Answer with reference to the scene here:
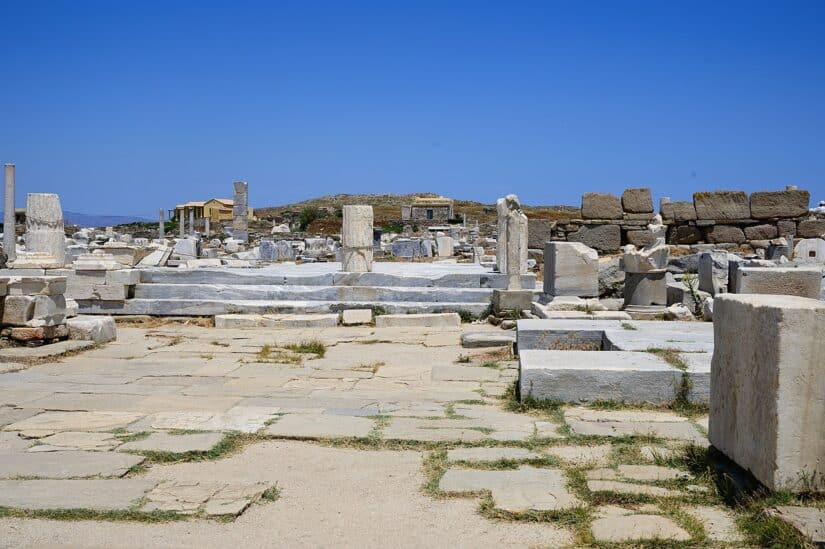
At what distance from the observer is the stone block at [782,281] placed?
26.8 feet

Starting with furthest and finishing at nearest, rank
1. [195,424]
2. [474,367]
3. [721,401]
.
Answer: [474,367]
[195,424]
[721,401]

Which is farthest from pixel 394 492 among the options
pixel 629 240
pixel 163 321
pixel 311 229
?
pixel 311 229

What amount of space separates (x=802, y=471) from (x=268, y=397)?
415 cm

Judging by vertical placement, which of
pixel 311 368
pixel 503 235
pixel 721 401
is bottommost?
Result: pixel 311 368

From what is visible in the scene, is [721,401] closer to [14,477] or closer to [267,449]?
[267,449]

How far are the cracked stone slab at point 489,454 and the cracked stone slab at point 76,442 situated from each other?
206 cm

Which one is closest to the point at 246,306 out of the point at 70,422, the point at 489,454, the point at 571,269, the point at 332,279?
the point at 332,279

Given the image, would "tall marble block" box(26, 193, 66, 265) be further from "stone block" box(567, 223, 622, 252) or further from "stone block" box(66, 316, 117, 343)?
"stone block" box(567, 223, 622, 252)

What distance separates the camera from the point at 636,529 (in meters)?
3.20

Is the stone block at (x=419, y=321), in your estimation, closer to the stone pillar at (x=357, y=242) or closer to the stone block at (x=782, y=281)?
the stone pillar at (x=357, y=242)

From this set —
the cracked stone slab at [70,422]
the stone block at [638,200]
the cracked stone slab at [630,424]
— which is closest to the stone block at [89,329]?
the cracked stone slab at [70,422]

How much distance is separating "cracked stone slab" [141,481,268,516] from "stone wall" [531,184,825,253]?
43.3 feet

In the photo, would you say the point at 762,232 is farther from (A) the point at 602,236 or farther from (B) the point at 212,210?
(B) the point at 212,210

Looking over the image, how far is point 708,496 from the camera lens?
3.57m
